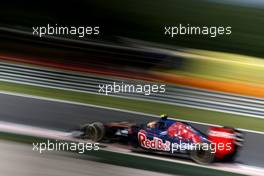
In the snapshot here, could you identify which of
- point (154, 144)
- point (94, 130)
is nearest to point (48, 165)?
point (94, 130)

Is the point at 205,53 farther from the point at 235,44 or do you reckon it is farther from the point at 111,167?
the point at 111,167

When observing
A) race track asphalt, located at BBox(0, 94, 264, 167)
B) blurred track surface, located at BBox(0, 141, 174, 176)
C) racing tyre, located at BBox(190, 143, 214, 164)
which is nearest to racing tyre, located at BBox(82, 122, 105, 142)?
race track asphalt, located at BBox(0, 94, 264, 167)

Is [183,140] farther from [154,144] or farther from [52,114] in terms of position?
[52,114]

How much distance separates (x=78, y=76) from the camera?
2.32 meters

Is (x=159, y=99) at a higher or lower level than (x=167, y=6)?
lower

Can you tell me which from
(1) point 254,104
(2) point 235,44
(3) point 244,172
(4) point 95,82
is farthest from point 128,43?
(3) point 244,172

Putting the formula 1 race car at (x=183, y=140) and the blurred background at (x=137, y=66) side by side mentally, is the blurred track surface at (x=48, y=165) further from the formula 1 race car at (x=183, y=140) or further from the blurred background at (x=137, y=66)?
the formula 1 race car at (x=183, y=140)

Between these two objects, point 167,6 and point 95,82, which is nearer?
point 95,82

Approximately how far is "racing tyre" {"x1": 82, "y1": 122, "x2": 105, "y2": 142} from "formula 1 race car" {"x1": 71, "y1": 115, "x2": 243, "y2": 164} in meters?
0.03

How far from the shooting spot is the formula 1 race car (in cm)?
206

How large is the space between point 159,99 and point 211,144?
0.33 metres

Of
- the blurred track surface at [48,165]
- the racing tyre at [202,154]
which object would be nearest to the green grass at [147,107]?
the racing tyre at [202,154]

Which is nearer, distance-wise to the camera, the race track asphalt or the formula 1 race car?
the formula 1 race car

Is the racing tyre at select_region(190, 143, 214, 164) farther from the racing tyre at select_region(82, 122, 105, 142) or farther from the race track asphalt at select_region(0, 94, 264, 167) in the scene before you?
the racing tyre at select_region(82, 122, 105, 142)
